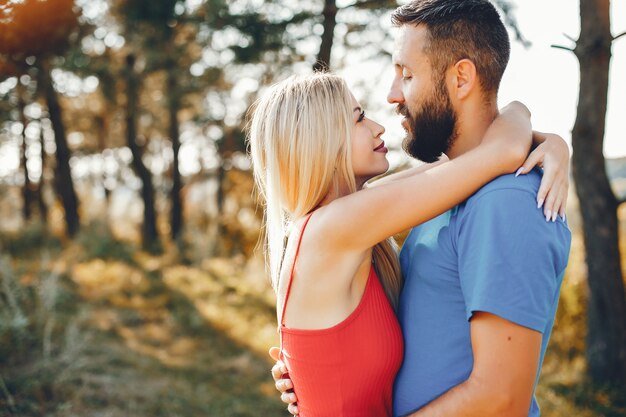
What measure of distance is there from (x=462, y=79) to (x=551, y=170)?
1.44ft

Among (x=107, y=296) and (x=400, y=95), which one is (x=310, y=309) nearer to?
(x=400, y=95)

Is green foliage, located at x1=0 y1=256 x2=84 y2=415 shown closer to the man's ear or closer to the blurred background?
the blurred background

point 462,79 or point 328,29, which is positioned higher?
point 328,29

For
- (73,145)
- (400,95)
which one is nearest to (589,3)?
→ (400,95)

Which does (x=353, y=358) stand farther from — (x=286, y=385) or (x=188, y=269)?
(x=188, y=269)

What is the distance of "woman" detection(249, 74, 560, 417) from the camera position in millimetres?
1778

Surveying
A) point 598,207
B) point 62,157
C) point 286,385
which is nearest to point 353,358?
point 286,385

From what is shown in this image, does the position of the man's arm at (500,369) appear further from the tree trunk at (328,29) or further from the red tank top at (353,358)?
the tree trunk at (328,29)

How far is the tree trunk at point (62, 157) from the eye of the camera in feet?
47.1

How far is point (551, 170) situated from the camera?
1.77 m

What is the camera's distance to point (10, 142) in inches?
826

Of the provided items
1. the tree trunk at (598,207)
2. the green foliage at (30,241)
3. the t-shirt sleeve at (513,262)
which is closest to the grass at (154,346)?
the tree trunk at (598,207)

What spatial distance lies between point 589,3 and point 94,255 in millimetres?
10878

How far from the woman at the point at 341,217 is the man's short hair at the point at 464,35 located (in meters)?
0.20
